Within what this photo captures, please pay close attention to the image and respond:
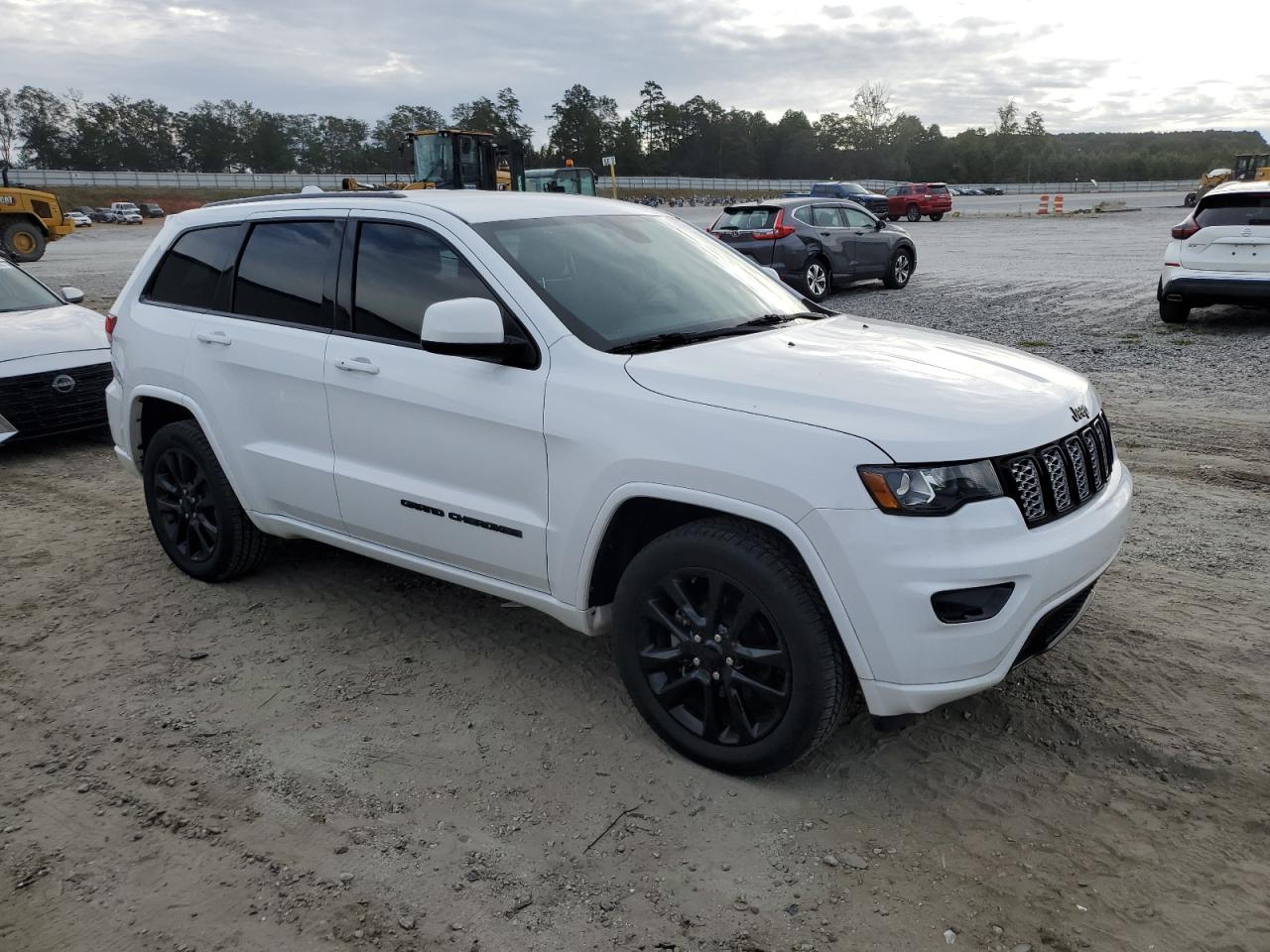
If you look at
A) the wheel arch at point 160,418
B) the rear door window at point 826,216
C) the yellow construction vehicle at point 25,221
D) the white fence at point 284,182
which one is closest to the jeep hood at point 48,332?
the wheel arch at point 160,418

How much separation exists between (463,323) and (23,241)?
26474mm

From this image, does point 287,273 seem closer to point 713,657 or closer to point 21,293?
point 713,657

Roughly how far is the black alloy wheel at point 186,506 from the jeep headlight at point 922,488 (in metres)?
3.36

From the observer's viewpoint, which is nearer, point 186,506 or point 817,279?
point 186,506

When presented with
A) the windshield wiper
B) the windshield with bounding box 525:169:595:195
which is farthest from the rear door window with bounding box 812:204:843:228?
the windshield with bounding box 525:169:595:195

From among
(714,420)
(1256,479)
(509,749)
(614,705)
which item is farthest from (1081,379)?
(1256,479)

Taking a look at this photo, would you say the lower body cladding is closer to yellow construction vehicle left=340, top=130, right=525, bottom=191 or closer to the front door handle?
the front door handle

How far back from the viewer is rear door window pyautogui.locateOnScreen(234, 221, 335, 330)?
168 inches

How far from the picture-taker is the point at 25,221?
25062 mm

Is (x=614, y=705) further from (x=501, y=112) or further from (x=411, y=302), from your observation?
(x=501, y=112)

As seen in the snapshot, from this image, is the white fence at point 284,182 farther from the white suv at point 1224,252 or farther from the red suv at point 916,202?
the white suv at point 1224,252

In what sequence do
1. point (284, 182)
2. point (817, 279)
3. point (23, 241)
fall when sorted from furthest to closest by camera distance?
point (284, 182), point (23, 241), point (817, 279)

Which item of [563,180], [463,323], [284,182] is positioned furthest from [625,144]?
[463,323]

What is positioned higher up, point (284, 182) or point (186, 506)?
point (284, 182)
